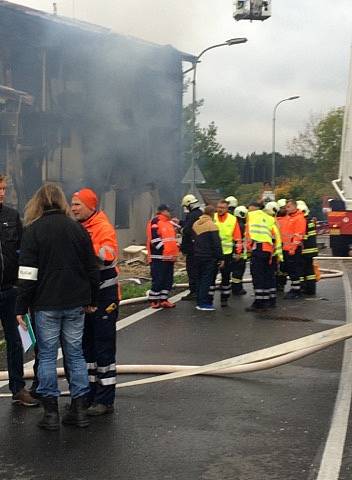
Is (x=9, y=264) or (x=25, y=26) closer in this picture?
(x=9, y=264)

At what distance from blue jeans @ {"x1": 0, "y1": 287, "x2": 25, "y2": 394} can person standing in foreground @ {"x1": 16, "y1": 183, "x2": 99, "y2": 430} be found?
511mm

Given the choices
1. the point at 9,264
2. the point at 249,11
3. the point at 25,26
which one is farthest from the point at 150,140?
the point at 9,264

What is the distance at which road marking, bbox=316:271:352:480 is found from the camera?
15.0ft

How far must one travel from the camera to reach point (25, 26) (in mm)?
20969

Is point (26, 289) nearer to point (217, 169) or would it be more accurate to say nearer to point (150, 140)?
point (150, 140)

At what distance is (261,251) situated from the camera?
11.5 meters

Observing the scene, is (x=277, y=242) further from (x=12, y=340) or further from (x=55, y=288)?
(x=55, y=288)

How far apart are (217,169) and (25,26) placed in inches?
1055

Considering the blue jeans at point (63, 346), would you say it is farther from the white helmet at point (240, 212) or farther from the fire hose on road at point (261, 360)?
the white helmet at point (240, 212)

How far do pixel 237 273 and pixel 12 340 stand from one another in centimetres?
757

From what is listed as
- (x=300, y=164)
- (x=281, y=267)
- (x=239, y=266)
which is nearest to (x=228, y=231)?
(x=239, y=266)

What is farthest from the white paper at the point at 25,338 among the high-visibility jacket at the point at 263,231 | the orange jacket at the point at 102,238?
the high-visibility jacket at the point at 263,231

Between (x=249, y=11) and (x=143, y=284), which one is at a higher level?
(x=249, y=11)

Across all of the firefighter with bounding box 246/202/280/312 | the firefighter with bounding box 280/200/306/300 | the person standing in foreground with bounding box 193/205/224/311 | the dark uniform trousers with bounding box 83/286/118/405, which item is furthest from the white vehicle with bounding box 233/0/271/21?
the dark uniform trousers with bounding box 83/286/118/405
